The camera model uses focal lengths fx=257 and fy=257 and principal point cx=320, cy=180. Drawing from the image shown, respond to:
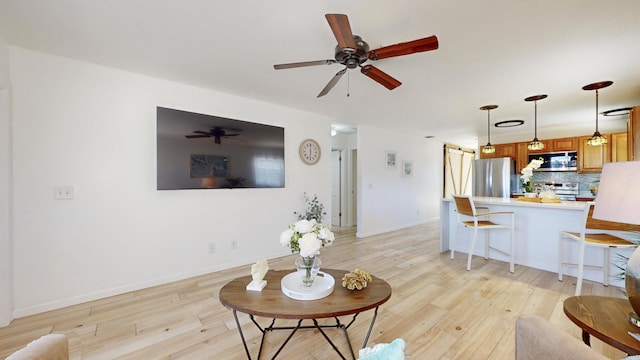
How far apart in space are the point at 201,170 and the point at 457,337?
311 cm

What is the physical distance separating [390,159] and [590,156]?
3764 mm

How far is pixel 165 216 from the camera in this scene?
3020mm

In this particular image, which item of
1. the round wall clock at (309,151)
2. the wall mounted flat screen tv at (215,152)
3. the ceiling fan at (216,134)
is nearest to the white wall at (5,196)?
the wall mounted flat screen tv at (215,152)

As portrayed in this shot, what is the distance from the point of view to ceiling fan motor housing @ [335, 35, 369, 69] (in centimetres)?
Result: 183

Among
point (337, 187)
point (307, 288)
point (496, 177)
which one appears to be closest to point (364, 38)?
point (307, 288)

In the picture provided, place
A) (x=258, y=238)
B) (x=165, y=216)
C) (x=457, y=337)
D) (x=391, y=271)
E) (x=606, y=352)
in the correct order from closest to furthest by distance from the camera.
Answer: (x=606, y=352), (x=457, y=337), (x=165, y=216), (x=391, y=271), (x=258, y=238)

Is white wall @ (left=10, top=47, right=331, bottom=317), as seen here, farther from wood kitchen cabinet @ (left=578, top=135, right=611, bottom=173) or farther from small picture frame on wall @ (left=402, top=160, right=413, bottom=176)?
wood kitchen cabinet @ (left=578, top=135, right=611, bottom=173)

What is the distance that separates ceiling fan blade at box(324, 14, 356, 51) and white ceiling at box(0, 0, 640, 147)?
28cm

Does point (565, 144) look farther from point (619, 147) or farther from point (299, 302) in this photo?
point (299, 302)

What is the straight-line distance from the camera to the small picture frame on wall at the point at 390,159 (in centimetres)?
596

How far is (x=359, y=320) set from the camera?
2.21 metres

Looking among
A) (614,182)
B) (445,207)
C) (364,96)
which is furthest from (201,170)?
(445,207)

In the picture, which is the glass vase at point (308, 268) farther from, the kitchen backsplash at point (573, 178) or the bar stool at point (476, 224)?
the kitchen backsplash at point (573, 178)

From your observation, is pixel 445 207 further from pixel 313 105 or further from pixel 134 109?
pixel 134 109
